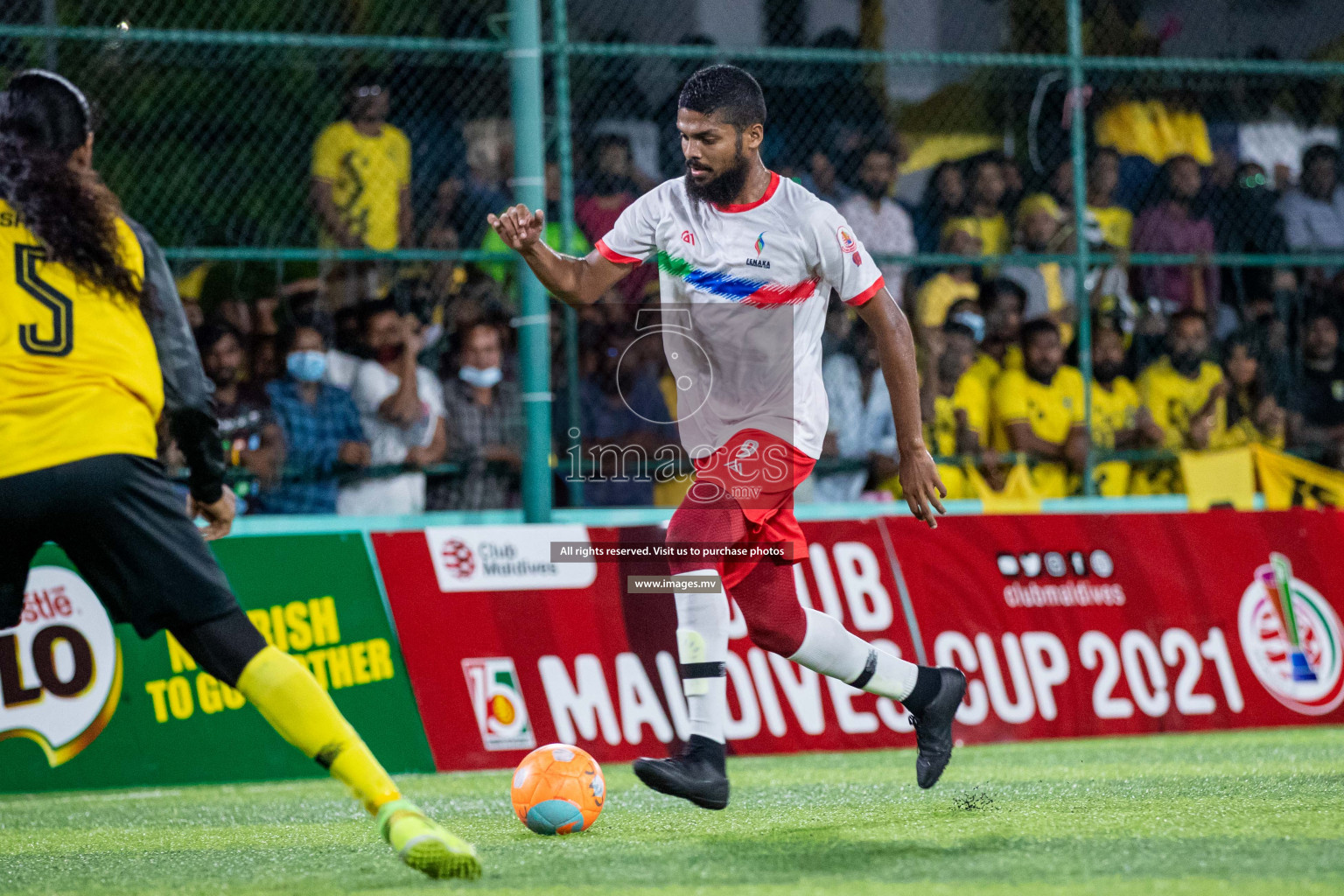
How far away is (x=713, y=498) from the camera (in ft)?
18.0

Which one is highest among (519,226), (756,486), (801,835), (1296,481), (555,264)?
(519,226)

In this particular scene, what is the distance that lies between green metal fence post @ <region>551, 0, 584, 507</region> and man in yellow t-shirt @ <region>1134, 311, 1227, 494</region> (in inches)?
152

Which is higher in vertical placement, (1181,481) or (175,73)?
(175,73)

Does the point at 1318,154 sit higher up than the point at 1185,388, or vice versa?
the point at 1318,154

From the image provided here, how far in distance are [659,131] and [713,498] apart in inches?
234

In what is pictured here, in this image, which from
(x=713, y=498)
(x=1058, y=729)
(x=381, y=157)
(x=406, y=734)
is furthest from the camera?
(x=381, y=157)

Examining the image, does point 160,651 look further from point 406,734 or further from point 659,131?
point 659,131

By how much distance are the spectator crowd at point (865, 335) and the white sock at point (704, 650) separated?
390 centimetres

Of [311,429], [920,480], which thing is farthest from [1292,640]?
[311,429]

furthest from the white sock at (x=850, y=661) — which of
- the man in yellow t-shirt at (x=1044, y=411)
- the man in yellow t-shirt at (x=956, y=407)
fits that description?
the man in yellow t-shirt at (x=1044, y=411)

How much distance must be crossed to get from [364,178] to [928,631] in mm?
4162

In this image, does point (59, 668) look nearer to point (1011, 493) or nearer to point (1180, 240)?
point (1011, 493)

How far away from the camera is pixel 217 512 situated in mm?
4535

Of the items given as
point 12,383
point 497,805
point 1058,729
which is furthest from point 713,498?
point 1058,729
